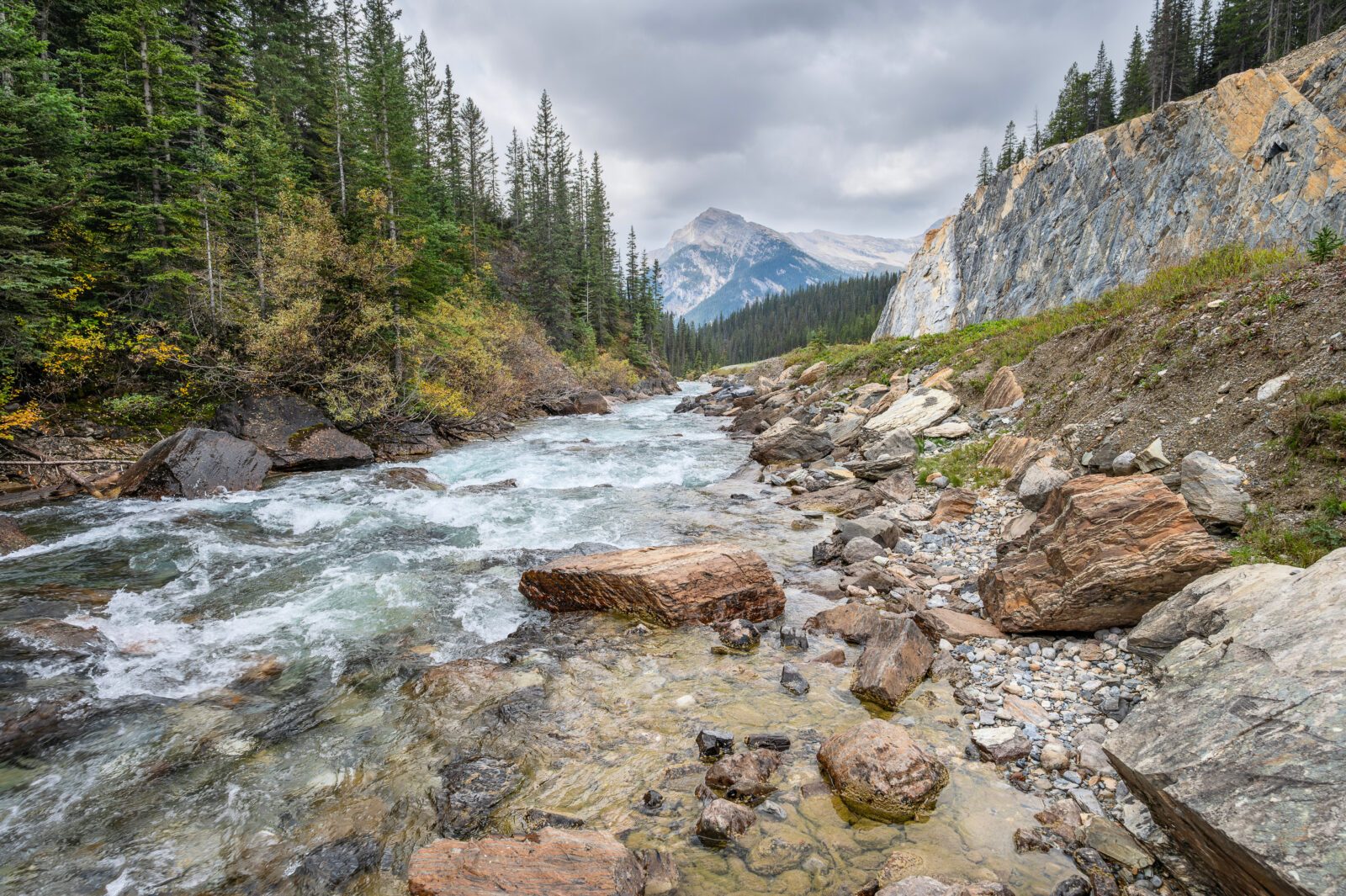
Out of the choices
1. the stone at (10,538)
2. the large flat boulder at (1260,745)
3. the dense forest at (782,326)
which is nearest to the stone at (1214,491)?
the large flat boulder at (1260,745)

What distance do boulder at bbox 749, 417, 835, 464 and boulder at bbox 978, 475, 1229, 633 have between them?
12132 mm

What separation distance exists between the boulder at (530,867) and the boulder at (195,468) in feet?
50.8

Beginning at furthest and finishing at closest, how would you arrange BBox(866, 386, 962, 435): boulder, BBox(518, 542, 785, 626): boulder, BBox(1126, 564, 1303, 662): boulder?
BBox(866, 386, 962, 435): boulder → BBox(518, 542, 785, 626): boulder → BBox(1126, 564, 1303, 662): boulder

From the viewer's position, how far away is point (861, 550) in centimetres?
995

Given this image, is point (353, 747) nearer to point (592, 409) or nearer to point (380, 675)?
point (380, 675)

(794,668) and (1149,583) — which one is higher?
(1149,583)

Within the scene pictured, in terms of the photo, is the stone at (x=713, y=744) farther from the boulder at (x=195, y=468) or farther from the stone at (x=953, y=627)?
the boulder at (x=195, y=468)

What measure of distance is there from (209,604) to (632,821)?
8.49m

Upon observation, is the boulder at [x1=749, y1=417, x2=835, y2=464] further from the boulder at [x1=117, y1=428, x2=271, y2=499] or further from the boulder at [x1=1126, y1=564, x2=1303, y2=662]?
the boulder at [x1=117, y1=428, x2=271, y2=499]

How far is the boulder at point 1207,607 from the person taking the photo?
446 cm

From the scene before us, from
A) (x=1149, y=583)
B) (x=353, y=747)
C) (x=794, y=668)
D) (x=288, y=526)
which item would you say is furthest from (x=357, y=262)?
(x=1149, y=583)

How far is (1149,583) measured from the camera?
5797 mm

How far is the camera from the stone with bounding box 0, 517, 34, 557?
996 centimetres

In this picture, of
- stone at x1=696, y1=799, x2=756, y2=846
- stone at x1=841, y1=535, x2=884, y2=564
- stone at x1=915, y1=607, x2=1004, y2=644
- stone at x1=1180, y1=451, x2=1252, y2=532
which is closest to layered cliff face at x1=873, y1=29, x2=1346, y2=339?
stone at x1=1180, y1=451, x2=1252, y2=532
